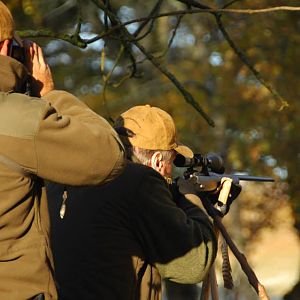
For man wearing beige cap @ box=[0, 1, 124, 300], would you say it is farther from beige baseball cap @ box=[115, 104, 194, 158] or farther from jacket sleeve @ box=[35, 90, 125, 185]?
beige baseball cap @ box=[115, 104, 194, 158]

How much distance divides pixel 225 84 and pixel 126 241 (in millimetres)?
11586

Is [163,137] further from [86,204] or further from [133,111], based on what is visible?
[86,204]

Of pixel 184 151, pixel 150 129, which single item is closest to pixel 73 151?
pixel 150 129

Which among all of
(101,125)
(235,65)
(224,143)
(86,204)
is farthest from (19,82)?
(224,143)

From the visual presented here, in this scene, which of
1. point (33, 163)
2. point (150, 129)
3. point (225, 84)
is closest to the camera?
point (33, 163)

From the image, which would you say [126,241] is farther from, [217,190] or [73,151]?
[73,151]

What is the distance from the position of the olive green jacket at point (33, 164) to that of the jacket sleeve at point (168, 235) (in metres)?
0.89

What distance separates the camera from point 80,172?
292 centimetres

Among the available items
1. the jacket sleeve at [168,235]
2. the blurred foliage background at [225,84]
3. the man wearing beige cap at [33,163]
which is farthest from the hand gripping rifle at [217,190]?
the blurred foliage background at [225,84]

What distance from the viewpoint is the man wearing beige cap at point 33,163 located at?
2889 millimetres

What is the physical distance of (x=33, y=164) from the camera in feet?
9.50

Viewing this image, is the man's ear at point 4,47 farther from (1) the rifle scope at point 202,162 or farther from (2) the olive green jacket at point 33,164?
(1) the rifle scope at point 202,162

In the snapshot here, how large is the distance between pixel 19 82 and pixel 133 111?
4.22 feet

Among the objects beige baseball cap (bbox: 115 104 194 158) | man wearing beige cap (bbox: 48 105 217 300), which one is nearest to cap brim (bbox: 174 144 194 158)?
beige baseball cap (bbox: 115 104 194 158)
